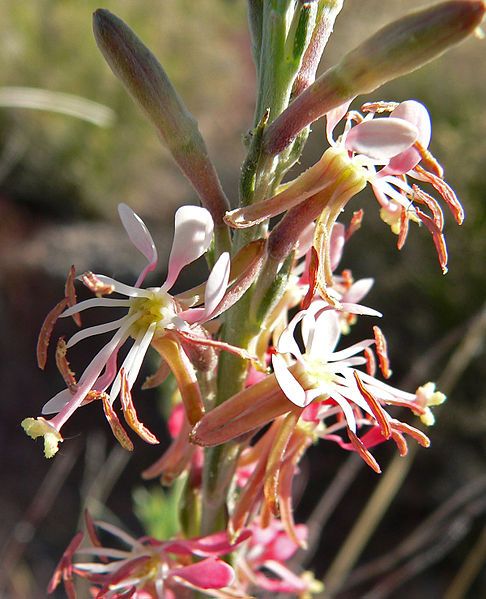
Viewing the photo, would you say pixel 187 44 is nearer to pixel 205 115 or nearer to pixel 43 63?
pixel 205 115

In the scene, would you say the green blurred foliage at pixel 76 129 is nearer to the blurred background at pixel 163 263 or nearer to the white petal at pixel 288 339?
the blurred background at pixel 163 263

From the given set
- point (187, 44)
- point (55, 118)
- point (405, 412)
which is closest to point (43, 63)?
point (55, 118)

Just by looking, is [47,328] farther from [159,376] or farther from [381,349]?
[381,349]

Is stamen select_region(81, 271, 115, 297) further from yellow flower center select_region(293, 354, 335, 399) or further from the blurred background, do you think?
the blurred background

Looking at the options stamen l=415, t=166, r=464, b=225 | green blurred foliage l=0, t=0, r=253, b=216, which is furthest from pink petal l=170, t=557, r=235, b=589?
green blurred foliage l=0, t=0, r=253, b=216

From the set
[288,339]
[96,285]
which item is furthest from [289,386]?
[96,285]
